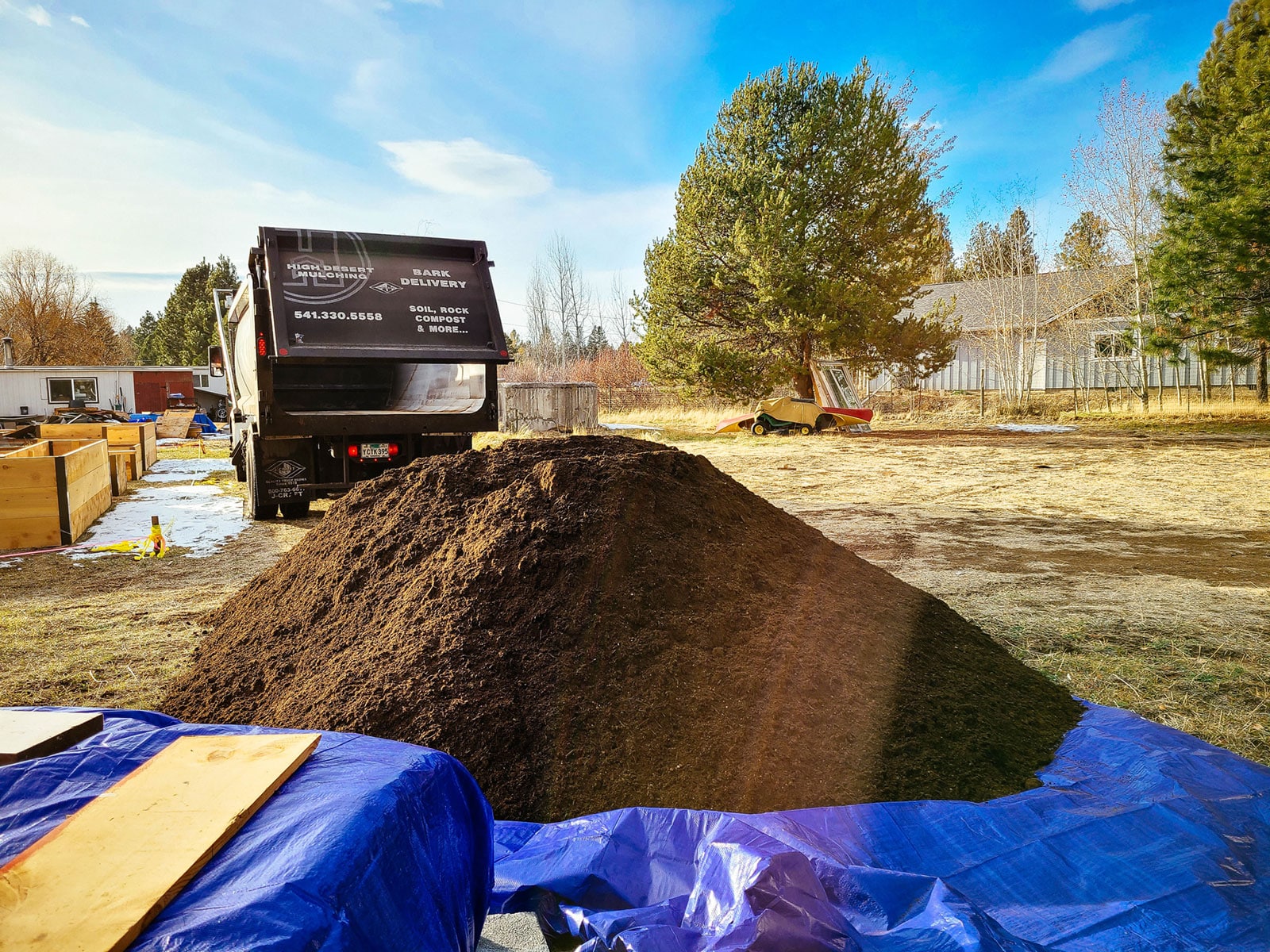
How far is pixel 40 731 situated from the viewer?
63.9 inches

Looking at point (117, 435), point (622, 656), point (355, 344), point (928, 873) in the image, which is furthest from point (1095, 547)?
point (117, 435)

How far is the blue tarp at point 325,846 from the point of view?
118 cm

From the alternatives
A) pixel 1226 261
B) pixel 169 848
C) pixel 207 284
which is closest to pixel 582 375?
pixel 1226 261

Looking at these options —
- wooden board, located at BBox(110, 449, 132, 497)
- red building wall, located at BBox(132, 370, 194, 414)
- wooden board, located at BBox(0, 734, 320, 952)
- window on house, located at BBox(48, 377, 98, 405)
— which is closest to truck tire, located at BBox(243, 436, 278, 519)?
wooden board, located at BBox(110, 449, 132, 497)

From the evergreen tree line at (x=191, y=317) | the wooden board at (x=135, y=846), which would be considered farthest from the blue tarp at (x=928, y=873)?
the evergreen tree line at (x=191, y=317)

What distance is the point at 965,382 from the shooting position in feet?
117

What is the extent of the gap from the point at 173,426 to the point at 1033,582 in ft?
84.8

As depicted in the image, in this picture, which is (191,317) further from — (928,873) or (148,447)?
(928,873)

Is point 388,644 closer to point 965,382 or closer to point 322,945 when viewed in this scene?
point 322,945

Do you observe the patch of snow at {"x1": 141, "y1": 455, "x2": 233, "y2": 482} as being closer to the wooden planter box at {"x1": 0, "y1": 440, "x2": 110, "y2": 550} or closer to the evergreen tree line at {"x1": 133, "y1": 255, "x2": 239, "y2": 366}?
the wooden planter box at {"x1": 0, "y1": 440, "x2": 110, "y2": 550}

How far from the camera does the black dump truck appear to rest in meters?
7.58

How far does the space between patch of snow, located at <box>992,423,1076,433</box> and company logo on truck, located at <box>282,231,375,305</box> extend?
1742 cm

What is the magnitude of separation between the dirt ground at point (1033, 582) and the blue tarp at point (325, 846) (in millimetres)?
2268

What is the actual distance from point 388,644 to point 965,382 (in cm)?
3695
